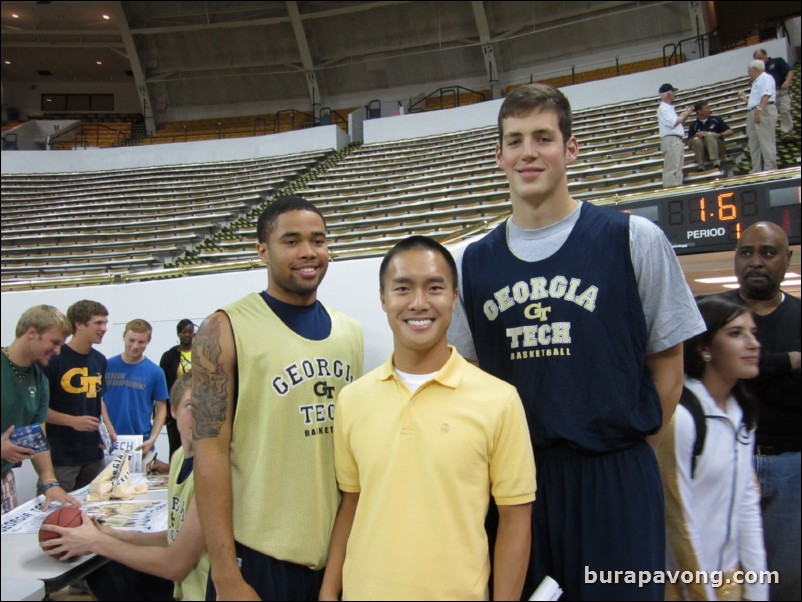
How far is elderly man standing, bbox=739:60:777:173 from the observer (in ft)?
13.9

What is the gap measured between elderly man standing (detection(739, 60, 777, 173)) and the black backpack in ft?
11.9

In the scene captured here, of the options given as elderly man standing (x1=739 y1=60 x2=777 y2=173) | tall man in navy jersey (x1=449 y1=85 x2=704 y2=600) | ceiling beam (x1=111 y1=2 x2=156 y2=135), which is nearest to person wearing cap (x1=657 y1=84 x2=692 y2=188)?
elderly man standing (x1=739 y1=60 x2=777 y2=173)

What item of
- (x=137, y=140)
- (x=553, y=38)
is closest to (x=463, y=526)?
(x=553, y=38)

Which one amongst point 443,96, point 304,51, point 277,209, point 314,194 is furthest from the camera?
point 304,51

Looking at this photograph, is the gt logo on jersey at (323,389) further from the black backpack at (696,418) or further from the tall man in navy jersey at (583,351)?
the black backpack at (696,418)

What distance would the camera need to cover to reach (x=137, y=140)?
1126 cm

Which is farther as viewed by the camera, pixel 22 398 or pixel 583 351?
pixel 583 351

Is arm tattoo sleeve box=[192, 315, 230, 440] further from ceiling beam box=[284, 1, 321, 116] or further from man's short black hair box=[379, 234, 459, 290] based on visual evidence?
ceiling beam box=[284, 1, 321, 116]

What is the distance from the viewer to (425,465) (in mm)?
863

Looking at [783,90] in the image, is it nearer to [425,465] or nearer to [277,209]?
[277,209]

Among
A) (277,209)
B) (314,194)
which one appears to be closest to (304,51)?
(314,194)

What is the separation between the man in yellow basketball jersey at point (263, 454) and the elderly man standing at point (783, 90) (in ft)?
16.8

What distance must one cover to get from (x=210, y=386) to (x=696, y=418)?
3.15 ft

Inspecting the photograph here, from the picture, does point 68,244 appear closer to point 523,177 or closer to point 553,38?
point 523,177
